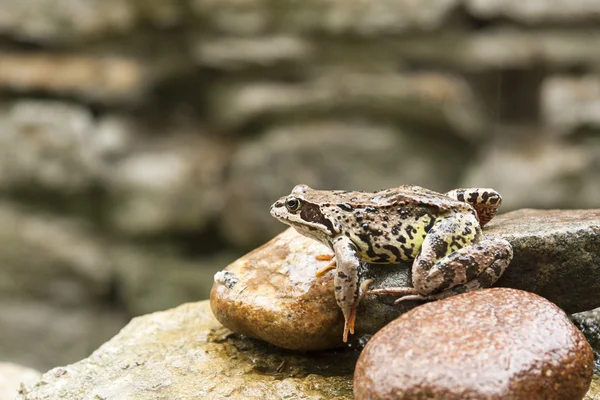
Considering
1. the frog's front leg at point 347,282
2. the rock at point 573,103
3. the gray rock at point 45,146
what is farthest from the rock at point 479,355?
the gray rock at point 45,146

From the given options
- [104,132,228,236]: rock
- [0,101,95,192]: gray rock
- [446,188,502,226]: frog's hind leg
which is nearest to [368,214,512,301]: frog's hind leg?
[446,188,502,226]: frog's hind leg

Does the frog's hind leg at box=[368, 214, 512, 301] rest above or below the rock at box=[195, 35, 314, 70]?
below

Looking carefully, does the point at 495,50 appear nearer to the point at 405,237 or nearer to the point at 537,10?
the point at 537,10

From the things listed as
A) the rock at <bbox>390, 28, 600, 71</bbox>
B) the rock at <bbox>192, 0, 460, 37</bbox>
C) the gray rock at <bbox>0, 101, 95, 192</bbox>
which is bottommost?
the gray rock at <bbox>0, 101, 95, 192</bbox>

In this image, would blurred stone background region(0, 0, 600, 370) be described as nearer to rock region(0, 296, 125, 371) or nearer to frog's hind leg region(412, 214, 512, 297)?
rock region(0, 296, 125, 371)

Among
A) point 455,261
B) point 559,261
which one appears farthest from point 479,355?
point 559,261

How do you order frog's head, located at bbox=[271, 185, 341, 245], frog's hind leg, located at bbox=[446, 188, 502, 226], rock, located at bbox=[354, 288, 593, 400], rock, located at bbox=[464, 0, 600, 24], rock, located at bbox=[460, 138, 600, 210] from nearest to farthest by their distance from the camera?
rock, located at bbox=[354, 288, 593, 400] < frog's head, located at bbox=[271, 185, 341, 245] < frog's hind leg, located at bbox=[446, 188, 502, 226] < rock, located at bbox=[464, 0, 600, 24] < rock, located at bbox=[460, 138, 600, 210]

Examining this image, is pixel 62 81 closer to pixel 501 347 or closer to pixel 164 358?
pixel 164 358
